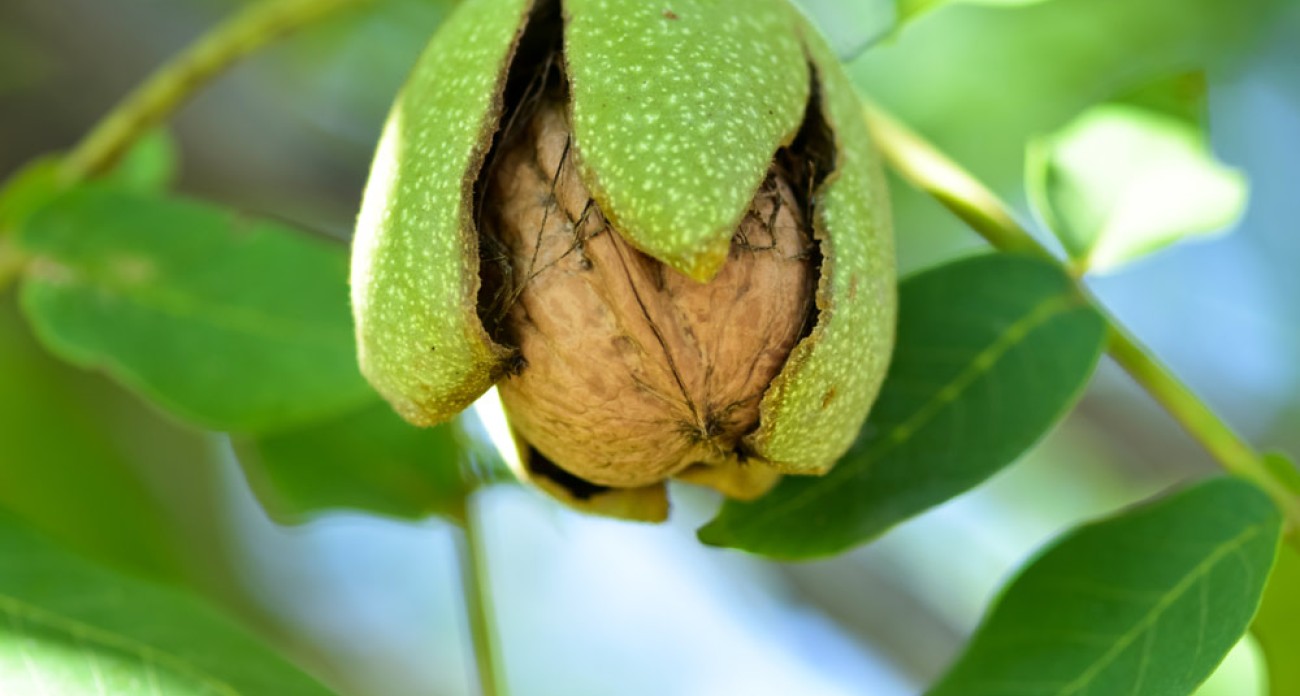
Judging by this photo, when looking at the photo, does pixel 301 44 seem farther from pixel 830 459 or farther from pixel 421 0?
pixel 830 459

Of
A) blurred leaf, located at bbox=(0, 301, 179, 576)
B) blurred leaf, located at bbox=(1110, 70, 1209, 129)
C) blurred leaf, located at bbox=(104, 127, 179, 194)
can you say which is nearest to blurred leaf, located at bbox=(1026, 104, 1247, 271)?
blurred leaf, located at bbox=(1110, 70, 1209, 129)

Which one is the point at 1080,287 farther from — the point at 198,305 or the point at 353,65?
the point at 353,65

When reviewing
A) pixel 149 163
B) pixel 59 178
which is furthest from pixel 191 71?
pixel 149 163

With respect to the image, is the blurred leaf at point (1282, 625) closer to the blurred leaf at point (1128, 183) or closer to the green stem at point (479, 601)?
the blurred leaf at point (1128, 183)

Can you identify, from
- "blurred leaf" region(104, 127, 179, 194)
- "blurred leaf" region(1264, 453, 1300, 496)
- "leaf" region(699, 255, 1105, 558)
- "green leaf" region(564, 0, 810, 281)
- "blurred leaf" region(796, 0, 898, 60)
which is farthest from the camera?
"blurred leaf" region(104, 127, 179, 194)

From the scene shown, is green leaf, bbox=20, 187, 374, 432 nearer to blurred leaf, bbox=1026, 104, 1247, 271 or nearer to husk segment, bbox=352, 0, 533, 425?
husk segment, bbox=352, 0, 533, 425

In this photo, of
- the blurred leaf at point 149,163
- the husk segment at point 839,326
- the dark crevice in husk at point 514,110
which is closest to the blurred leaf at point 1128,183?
the husk segment at point 839,326
